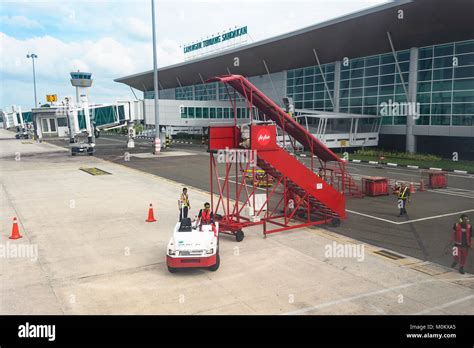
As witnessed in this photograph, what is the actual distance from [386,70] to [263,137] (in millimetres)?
41835

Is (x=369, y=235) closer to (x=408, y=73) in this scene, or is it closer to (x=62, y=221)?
(x=62, y=221)

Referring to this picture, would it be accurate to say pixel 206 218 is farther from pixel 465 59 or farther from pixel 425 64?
pixel 425 64

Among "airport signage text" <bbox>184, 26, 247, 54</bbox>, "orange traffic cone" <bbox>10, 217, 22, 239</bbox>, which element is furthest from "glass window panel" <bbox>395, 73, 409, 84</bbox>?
"orange traffic cone" <bbox>10, 217, 22, 239</bbox>

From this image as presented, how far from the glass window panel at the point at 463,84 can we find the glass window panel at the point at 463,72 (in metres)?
0.53

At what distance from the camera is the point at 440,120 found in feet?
151

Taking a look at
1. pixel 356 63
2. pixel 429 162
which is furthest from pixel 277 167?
pixel 356 63

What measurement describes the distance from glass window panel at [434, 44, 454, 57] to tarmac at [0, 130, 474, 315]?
37.3 meters

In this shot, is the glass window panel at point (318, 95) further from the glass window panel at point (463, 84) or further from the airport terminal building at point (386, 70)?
the glass window panel at point (463, 84)

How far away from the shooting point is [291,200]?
65.1 ft

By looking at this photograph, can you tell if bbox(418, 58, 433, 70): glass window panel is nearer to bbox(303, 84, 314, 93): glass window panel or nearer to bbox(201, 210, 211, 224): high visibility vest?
bbox(303, 84, 314, 93): glass window panel

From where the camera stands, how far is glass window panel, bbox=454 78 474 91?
141ft

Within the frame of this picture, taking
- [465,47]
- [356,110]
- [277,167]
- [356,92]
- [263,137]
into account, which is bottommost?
[277,167]

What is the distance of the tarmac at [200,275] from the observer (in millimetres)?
10289

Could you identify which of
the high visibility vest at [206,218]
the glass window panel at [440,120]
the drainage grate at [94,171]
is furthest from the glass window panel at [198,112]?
the high visibility vest at [206,218]
